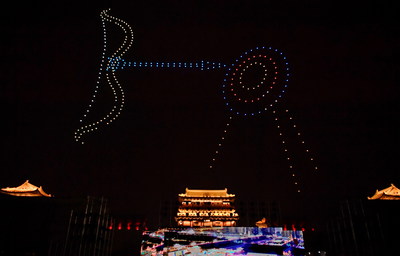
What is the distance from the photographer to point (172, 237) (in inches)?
222

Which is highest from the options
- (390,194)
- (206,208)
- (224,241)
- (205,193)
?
(205,193)

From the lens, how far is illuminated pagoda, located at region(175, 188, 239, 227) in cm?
2258

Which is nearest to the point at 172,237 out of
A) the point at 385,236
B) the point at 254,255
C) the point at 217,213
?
the point at 254,255

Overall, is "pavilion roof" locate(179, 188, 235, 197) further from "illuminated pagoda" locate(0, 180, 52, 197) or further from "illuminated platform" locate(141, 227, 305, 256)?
"illuminated platform" locate(141, 227, 305, 256)

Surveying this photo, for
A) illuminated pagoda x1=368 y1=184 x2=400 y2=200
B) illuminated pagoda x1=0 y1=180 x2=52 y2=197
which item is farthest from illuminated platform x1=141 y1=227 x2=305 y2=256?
illuminated pagoda x1=0 y1=180 x2=52 y2=197

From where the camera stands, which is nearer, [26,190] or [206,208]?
[26,190]

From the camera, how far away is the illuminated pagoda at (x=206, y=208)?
2258cm

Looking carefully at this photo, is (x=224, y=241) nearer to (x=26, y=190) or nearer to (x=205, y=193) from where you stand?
(x=26, y=190)

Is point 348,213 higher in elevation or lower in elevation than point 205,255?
higher

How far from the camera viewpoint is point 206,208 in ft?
75.7

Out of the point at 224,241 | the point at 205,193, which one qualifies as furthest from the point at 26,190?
the point at 205,193

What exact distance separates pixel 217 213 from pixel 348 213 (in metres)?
18.0

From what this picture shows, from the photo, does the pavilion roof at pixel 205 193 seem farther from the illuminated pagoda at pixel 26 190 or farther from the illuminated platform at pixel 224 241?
the illuminated platform at pixel 224 241

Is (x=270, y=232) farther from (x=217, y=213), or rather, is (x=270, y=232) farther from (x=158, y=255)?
(x=217, y=213)
